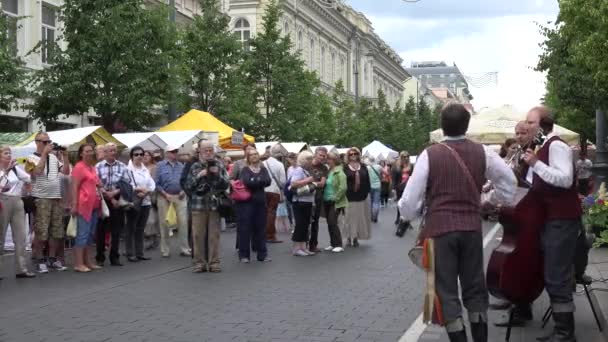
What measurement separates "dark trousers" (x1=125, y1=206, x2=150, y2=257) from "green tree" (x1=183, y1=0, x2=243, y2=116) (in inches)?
792

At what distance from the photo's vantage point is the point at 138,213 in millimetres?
14078

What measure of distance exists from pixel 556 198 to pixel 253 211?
25.1ft

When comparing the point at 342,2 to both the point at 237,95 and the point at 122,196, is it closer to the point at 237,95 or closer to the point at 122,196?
the point at 237,95

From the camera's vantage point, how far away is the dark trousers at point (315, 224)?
597 inches

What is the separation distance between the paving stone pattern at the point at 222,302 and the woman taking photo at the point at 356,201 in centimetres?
202

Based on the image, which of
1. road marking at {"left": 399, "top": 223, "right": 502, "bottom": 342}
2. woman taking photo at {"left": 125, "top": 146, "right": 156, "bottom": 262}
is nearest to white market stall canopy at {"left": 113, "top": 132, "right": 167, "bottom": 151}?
woman taking photo at {"left": 125, "top": 146, "right": 156, "bottom": 262}

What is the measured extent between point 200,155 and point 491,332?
627 cm

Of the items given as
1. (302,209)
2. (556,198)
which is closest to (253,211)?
(302,209)

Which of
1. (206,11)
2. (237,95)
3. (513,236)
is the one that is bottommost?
(513,236)

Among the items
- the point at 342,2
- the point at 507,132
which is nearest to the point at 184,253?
the point at 507,132

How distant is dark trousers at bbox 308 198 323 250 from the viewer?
1517cm

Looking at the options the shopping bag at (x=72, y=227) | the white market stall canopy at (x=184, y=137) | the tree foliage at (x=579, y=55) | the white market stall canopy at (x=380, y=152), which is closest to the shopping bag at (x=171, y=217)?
the shopping bag at (x=72, y=227)

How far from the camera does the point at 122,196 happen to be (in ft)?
44.4

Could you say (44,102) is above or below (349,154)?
above
